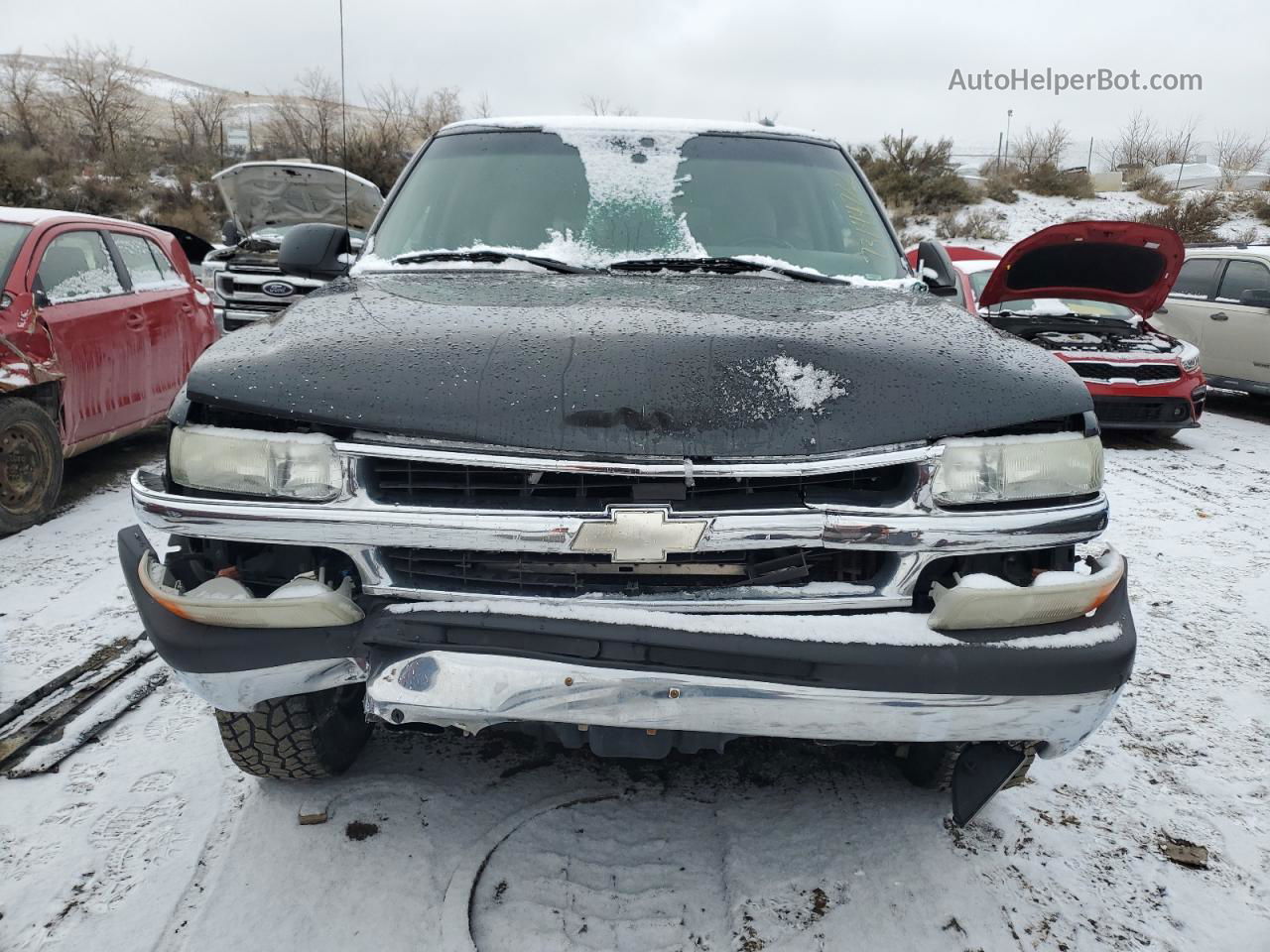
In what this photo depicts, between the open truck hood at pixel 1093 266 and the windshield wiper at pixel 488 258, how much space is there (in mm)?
3608

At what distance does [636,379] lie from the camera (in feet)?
5.83

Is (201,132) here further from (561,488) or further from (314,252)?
(561,488)

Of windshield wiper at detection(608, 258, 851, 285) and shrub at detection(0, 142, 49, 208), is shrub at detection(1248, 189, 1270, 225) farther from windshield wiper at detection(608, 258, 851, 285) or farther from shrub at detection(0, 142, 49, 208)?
shrub at detection(0, 142, 49, 208)

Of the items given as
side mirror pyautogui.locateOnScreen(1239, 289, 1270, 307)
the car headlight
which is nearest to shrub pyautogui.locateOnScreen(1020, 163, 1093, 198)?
side mirror pyautogui.locateOnScreen(1239, 289, 1270, 307)

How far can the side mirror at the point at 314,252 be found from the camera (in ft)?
10.0

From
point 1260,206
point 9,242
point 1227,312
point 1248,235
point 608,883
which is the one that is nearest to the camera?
point 608,883

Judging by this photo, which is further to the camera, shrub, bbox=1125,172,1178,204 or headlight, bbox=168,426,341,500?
shrub, bbox=1125,172,1178,204

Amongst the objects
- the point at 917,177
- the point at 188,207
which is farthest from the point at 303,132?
the point at 917,177

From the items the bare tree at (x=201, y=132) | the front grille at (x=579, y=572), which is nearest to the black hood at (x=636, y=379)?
the front grille at (x=579, y=572)

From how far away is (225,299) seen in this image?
964cm

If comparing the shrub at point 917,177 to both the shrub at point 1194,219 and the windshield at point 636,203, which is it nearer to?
the shrub at point 1194,219

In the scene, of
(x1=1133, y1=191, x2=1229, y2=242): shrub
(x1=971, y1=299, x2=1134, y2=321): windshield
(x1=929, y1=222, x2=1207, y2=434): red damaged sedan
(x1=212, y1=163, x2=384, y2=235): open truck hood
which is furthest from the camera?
(x1=1133, y1=191, x2=1229, y2=242): shrub

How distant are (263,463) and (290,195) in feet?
33.2

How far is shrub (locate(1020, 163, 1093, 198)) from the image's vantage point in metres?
25.4
